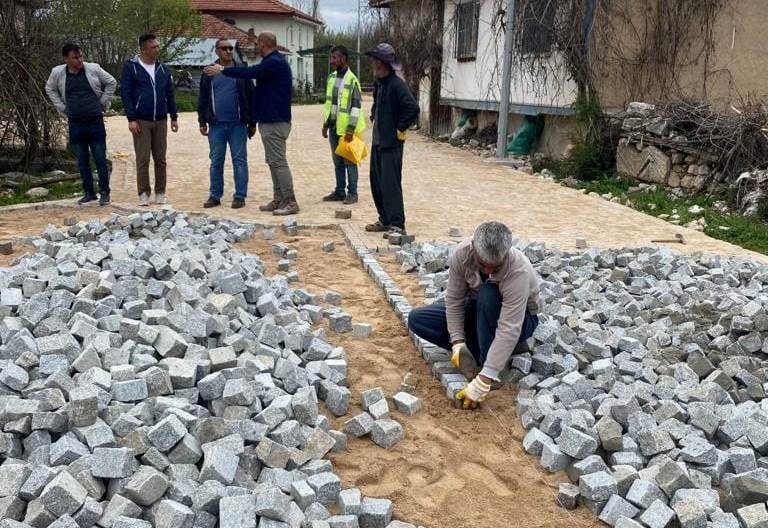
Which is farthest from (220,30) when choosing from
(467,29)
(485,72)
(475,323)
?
(475,323)

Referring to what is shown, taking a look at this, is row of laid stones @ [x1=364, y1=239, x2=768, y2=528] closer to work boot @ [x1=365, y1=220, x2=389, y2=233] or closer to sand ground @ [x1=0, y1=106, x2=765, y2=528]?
sand ground @ [x1=0, y1=106, x2=765, y2=528]

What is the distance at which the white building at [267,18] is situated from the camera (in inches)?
1591

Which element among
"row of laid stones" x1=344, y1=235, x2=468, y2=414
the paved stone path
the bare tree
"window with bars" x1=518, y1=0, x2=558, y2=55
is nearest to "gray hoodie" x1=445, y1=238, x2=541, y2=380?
"row of laid stones" x1=344, y1=235, x2=468, y2=414

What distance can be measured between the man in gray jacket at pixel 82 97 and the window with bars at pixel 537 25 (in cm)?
810

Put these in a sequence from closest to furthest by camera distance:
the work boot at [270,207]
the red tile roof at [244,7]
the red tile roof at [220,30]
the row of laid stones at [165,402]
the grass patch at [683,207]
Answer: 1. the row of laid stones at [165,402]
2. the grass patch at [683,207]
3. the work boot at [270,207]
4. the red tile roof at [220,30]
5. the red tile roof at [244,7]

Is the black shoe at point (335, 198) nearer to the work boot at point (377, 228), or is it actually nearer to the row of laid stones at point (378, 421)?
the work boot at point (377, 228)

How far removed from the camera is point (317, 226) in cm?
768

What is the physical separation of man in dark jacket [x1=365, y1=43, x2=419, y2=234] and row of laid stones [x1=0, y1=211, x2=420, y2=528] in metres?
2.39

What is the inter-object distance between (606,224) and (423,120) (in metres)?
13.4

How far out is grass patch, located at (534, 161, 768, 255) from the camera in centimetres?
799

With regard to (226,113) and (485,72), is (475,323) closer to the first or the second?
(226,113)

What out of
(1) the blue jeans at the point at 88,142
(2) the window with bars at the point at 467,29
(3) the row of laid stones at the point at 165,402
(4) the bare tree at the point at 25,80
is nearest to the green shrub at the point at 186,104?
(2) the window with bars at the point at 467,29

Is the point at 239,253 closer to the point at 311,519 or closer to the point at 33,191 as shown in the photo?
the point at 311,519

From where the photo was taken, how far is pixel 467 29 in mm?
17188
